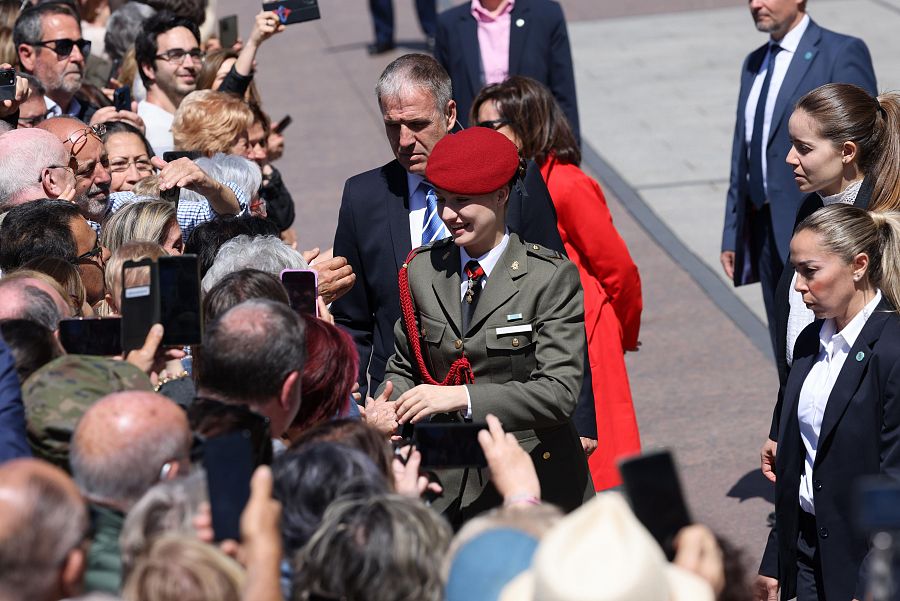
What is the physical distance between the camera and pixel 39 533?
249cm

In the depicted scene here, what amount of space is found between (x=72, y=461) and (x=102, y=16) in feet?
25.3

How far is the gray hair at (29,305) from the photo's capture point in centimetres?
367

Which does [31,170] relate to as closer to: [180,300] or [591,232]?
[180,300]

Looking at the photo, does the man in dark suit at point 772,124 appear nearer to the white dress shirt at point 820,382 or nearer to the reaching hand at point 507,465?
the white dress shirt at point 820,382

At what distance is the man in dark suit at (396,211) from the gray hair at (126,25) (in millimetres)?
3960

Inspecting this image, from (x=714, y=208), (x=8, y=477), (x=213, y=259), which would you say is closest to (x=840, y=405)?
(x=213, y=259)

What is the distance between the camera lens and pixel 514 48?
25.4 ft

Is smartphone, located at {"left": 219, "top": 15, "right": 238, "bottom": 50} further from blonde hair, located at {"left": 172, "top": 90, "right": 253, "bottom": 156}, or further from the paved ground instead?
blonde hair, located at {"left": 172, "top": 90, "right": 253, "bottom": 156}

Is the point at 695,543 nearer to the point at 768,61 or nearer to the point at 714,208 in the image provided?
the point at 768,61

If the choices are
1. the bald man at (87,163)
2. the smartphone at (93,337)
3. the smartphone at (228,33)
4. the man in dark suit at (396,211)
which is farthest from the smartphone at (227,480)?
the smartphone at (228,33)

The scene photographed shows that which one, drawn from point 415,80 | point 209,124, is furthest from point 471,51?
point 415,80

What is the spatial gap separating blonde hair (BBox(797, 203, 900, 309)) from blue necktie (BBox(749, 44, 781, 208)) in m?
2.30

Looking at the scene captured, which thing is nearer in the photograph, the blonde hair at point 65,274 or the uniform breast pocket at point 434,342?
the uniform breast pocket at point 434,342

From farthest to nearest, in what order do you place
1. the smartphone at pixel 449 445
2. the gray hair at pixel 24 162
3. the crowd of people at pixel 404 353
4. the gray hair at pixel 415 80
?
the gray hair at pixel 24 162 < the gray hair at pixel 415 80 < the smartphone at pixel 449 445 < the crowd of people at pixel 404 353
